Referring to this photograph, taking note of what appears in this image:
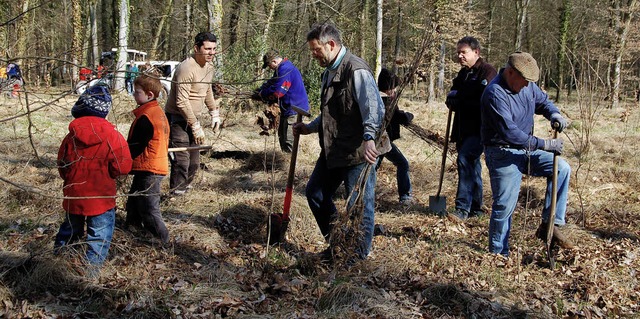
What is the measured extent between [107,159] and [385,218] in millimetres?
3242

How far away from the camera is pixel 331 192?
4.52m

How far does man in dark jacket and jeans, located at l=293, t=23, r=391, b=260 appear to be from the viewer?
3990mm

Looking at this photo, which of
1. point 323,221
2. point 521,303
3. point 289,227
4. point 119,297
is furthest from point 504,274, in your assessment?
point 119,297

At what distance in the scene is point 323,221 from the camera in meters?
4.61

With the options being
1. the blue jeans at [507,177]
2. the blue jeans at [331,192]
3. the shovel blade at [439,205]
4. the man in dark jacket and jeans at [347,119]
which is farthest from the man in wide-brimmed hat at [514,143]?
the shovel blade at [439,205]

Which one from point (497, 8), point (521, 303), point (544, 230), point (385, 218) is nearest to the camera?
point (521, 303)

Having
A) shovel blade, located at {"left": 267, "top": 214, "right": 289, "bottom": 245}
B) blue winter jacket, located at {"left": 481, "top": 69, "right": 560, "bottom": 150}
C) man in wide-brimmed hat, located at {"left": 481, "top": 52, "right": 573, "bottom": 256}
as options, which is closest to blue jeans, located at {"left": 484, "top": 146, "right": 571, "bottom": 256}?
man in wide-brimmed hat, located at {"left": 481, "top": 52, "right": 573, "bottom": 256}

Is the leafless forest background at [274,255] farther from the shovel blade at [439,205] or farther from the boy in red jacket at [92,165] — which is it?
the boy in red jacket at [92,165]

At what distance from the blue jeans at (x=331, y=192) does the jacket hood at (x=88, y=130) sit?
1.63m

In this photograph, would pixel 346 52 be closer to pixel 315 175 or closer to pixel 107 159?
pixel 315 175

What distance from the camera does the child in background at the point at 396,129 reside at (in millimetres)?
6301

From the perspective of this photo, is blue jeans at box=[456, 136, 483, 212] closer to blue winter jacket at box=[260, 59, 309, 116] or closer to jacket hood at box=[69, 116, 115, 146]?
blue winter jacket at box=[260, 59, 309, 116]

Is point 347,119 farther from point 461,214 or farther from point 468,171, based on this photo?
point 461,214


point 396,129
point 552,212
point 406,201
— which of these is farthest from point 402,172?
point 552,212
